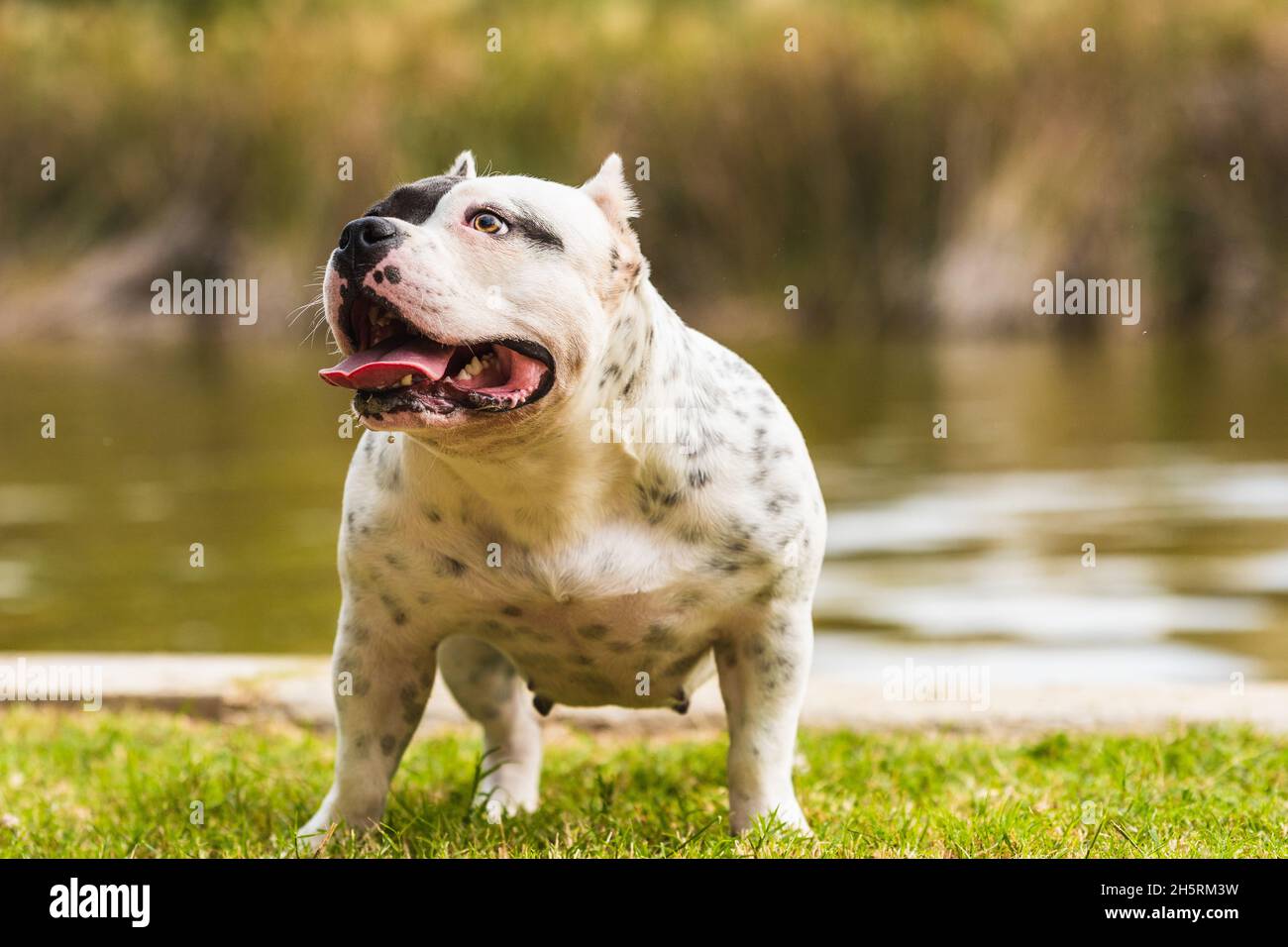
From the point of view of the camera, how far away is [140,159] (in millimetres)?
20562

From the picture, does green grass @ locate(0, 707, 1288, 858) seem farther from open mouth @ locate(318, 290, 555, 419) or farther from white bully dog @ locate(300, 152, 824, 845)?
open mouth @ locate(318, 290, 555, 419)

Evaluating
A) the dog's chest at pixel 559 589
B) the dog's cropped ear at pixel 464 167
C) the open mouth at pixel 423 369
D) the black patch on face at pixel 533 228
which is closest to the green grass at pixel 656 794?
the dog's chest at pixel 559 589

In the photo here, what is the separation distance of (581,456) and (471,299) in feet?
1.42

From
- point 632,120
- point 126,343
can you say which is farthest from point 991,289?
point 126,343

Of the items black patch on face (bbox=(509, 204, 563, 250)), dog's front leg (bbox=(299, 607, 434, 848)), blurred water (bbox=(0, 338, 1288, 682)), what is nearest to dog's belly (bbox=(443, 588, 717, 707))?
dog's front leg (bbox=(299, 607, 434, 848))

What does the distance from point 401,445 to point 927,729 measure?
220cm

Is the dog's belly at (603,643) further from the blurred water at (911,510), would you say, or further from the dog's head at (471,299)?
the blurred water at (911,510)

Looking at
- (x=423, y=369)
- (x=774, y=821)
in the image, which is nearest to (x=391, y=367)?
(x=423, y=369)

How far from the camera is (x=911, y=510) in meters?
9.32

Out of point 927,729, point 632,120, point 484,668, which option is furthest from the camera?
point 632,120

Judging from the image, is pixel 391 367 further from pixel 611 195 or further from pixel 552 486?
pixel 611 195

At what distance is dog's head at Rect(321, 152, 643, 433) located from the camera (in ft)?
10.7

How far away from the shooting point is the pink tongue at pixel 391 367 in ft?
10.8
